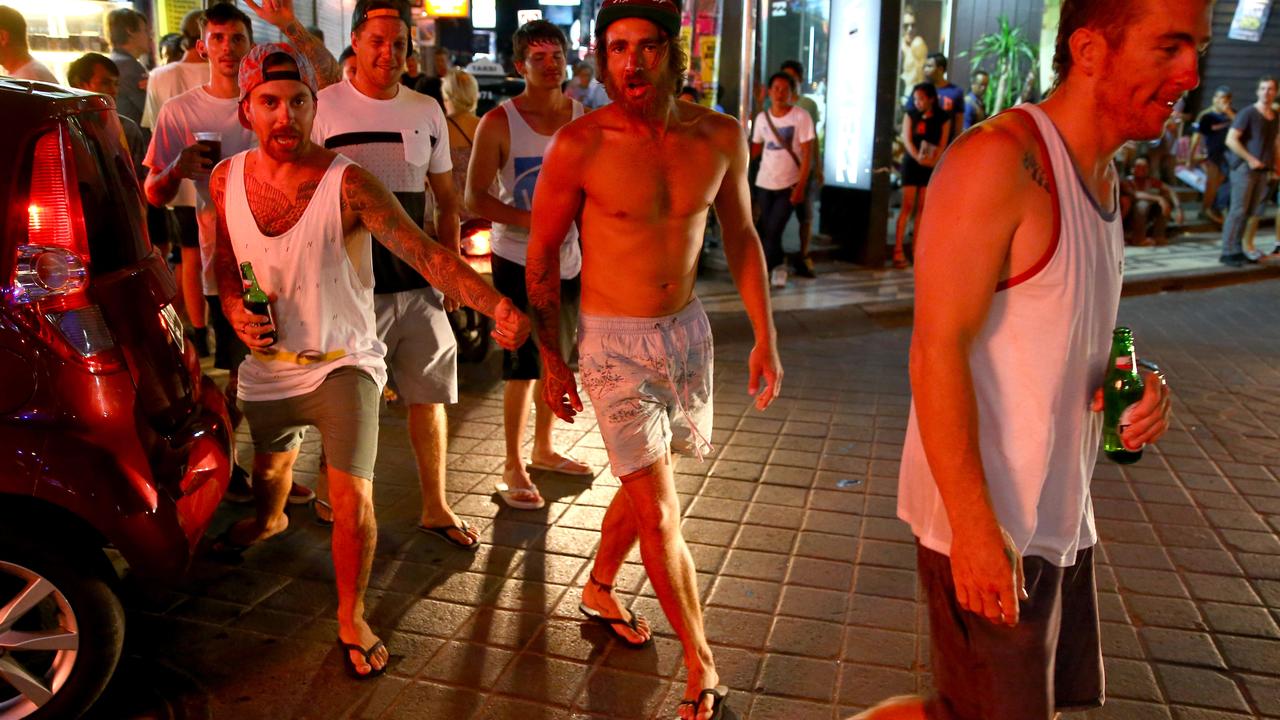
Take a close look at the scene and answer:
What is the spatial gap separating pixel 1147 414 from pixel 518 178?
350 cm

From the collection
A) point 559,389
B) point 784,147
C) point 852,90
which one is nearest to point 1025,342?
point 559,389

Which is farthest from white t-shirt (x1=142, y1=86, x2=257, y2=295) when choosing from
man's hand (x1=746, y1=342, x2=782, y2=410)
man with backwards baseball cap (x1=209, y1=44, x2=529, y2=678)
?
man's hand (x1=746, y1=342, x2=782, y2=410)

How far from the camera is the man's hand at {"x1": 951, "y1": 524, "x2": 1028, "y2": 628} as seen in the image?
7.03ft

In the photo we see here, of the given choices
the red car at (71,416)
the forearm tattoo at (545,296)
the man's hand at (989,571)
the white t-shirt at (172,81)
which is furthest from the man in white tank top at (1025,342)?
the white t-shirt at (172,81)

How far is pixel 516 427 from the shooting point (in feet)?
17.3

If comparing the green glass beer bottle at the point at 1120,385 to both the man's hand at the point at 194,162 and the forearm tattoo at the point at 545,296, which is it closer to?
the forearm tattoo at the point at 545,296

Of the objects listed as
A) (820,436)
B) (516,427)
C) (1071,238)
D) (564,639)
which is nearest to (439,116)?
(516,427)

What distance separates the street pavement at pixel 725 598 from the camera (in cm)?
357

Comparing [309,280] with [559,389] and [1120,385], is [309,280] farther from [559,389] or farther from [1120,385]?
[1120,385]

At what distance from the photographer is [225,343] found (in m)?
5.04

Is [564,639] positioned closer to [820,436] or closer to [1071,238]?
[1071,238]

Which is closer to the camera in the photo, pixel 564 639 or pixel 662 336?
pixel 662 336

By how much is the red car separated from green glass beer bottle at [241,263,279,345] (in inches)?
12.1

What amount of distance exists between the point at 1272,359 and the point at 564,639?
6921mm
